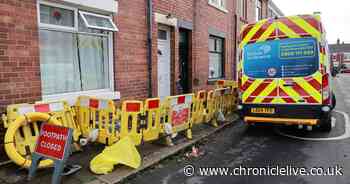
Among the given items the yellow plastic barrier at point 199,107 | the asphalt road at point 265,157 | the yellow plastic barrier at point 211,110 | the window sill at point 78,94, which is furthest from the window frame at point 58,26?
the yellow plastic barrier at point 211,110

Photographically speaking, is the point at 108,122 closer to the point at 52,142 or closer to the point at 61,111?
the point at 61,111

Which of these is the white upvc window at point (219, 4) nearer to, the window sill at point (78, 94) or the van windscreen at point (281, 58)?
the van windscreen at point (281, 58)

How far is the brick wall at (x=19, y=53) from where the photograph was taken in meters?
4.63

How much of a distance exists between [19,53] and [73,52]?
4.09 feet

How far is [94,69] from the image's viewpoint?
6504mm

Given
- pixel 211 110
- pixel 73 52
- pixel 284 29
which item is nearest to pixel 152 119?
pixel 73 52

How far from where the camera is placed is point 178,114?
237 inches

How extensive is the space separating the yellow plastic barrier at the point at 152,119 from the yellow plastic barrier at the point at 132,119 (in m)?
0.18

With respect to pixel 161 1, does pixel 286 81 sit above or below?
below

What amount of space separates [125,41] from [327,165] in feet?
16.4

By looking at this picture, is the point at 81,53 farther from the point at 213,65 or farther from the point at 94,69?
the point at 213,65

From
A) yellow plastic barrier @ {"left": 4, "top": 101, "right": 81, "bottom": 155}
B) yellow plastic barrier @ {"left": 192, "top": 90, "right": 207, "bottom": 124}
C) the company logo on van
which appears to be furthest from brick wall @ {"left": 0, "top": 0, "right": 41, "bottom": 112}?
the company logo on van

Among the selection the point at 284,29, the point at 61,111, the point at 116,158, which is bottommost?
the point at 116,158

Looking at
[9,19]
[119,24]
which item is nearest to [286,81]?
[119,24]
